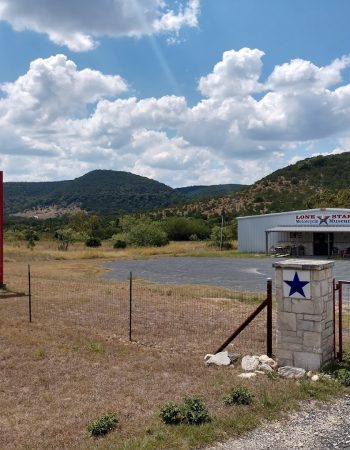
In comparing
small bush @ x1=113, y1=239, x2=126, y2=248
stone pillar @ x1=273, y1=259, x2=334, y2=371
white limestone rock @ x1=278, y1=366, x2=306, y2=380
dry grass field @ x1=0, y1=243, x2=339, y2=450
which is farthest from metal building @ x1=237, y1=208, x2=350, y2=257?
white limestone rock @ x1=278, y1=366, x2=306, y2=380

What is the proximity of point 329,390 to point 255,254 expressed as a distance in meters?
39.0

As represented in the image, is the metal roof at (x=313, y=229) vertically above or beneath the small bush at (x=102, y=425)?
above

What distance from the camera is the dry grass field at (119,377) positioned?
6.07 metres

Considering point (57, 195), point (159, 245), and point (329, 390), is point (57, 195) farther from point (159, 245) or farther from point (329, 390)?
point (329, 390)

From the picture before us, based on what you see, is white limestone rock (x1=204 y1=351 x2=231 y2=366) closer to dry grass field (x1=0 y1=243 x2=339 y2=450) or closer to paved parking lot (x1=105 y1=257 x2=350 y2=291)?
dry grass field (x1=0 y1=243 x2=339 y2=450)

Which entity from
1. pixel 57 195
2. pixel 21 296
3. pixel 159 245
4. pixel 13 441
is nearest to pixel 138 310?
pixel 21 296

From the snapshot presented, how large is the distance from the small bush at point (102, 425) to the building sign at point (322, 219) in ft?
130

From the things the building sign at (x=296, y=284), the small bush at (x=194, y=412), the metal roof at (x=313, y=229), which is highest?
the metal roof at (x=313, y=229)

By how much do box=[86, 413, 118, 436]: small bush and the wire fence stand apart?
14.1 feet

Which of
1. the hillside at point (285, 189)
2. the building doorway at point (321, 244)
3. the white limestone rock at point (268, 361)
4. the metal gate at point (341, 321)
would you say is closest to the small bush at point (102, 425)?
the white limestone rock at point (268, 361)

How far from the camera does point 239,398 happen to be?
6723 millimetres

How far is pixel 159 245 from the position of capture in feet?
198

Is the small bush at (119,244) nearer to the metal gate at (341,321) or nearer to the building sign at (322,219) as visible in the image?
the building sign at (322,219)

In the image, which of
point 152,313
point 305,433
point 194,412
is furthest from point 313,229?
point 194,412
